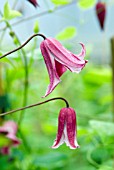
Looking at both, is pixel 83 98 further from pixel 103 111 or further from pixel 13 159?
pixel 13 159

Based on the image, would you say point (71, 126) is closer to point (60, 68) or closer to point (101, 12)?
point (60, 68)

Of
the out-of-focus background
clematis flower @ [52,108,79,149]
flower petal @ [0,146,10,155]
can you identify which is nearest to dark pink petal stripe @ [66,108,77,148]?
clematis flower @ [52,108,79,149]

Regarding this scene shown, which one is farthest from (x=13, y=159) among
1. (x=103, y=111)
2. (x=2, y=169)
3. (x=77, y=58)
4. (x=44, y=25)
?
(x=44, y=25)

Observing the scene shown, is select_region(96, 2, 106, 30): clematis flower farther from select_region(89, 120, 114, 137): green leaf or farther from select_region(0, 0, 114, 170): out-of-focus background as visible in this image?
select_region(89, 120, 114, 137): green leaf

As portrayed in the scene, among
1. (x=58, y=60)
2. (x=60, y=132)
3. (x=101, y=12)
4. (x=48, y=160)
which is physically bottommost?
(x=48, y=160)

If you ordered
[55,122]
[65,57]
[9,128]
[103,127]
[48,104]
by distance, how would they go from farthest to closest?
1. [48,104]
2. [55,122]
3. [9,128]
4. [103,127]
5. [65,57]

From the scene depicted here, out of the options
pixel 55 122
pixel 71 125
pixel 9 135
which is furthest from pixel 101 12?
pixel 71 125

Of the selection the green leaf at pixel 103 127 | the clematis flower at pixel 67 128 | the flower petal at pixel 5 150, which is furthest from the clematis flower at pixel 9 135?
the clematis flower at pixel 67 128
